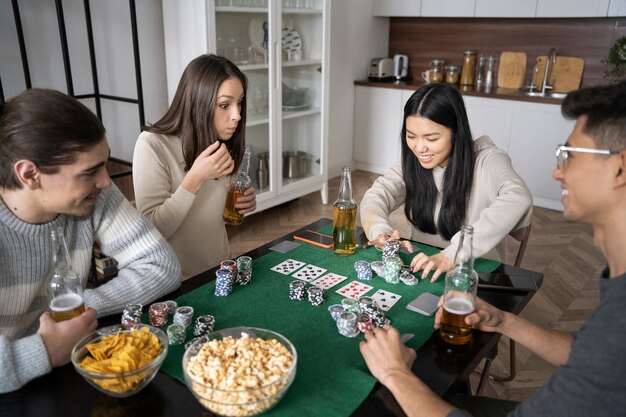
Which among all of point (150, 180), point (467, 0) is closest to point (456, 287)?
point (150, 180)

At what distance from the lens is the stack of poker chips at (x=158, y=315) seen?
1250 millimetres

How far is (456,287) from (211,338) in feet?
1.92

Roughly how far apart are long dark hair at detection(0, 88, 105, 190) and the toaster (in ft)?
14.1

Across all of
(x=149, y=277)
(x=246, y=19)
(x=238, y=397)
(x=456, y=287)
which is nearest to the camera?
(x=238, y=397)

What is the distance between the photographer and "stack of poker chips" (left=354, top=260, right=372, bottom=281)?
59.5 inches

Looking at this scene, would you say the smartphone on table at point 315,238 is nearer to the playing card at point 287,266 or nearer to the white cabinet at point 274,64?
the playing card at point 287,266

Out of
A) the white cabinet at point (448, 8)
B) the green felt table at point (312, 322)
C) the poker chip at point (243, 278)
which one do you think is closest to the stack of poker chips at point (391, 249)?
the green felt table at point (312, 322)

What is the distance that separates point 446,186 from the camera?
202cm

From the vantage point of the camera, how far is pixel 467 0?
462cm

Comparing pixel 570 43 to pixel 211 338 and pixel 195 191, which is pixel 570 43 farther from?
pixel 211 338

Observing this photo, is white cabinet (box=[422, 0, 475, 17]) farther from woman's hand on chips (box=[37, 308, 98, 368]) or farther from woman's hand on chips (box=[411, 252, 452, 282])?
woman's hand on chips (box=[37, 308, 98, 368])

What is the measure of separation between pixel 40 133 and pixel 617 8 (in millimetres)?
4337

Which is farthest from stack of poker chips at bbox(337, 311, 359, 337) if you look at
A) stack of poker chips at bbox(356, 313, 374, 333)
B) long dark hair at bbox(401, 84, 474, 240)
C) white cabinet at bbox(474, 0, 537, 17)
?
white cabinet at bbox(474, 0, 537, 17)

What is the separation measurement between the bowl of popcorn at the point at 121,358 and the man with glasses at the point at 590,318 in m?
0.44
